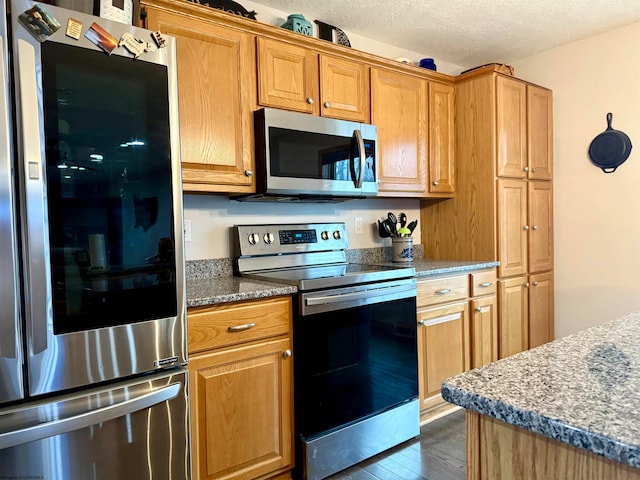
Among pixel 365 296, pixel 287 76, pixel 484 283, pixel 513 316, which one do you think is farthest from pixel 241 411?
pixel 513 316

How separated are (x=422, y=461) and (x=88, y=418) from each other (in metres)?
1.56

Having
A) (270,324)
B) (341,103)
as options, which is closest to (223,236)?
(270,324)

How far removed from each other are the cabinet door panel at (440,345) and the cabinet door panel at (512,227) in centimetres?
53

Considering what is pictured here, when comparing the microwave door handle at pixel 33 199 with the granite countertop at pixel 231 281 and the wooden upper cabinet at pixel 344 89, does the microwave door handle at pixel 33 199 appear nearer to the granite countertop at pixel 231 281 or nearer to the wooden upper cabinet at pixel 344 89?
the granite countertop at pixel 231 281

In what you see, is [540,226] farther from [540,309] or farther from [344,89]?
[344,89]

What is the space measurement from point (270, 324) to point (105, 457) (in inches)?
29.7

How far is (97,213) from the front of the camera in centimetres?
136

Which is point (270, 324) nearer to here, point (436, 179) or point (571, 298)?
point (436, 179)

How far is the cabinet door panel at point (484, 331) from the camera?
9.12 feet

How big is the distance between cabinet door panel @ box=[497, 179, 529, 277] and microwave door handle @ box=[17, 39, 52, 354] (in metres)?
2.62

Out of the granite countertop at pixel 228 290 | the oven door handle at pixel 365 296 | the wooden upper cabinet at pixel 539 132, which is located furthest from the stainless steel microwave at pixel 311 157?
the wooden upper cabinet at pixel 539 132

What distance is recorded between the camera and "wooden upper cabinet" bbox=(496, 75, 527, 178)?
2945 millimetres

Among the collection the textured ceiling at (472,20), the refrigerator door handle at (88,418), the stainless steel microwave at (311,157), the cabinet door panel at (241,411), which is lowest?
the cabinet door panel at (241,411)

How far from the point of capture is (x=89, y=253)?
1.34 metres
